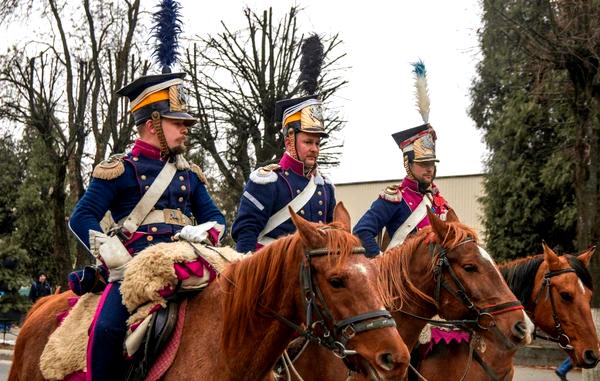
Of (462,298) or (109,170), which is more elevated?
(109,170)

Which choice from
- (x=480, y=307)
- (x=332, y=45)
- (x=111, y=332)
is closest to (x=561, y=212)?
(x=332, y=45)

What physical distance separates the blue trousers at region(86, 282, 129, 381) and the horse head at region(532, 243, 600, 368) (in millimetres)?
4635

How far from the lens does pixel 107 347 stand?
15.9 feet

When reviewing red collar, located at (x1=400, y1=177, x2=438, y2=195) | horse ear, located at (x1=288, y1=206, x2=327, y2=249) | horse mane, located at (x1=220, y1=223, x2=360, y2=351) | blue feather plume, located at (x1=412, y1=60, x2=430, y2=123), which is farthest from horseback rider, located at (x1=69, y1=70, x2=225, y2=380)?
blue feather plume, located at (x1=412, y1=60, x2=430, y2=123)

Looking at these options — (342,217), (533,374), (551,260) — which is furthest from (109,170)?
(533,374)

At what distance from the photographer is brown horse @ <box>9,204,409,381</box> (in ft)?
12.8

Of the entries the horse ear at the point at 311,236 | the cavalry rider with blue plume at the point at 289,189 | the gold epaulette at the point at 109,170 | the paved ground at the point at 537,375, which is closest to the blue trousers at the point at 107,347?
the gold epaulette at the point at 109,170

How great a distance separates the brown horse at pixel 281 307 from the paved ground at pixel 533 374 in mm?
11026

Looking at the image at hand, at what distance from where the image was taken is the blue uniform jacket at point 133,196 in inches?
208

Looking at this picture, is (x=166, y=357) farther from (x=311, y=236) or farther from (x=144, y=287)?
(x=311, y=236)

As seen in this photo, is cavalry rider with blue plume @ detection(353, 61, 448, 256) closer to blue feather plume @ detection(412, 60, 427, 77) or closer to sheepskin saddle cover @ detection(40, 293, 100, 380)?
blue feather plume @ detection(412, 60, 427, 77)

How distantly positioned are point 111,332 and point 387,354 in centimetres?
183

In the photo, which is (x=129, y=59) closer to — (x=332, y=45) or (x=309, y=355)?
(x=332, y=45)

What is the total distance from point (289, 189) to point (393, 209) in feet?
4.42
